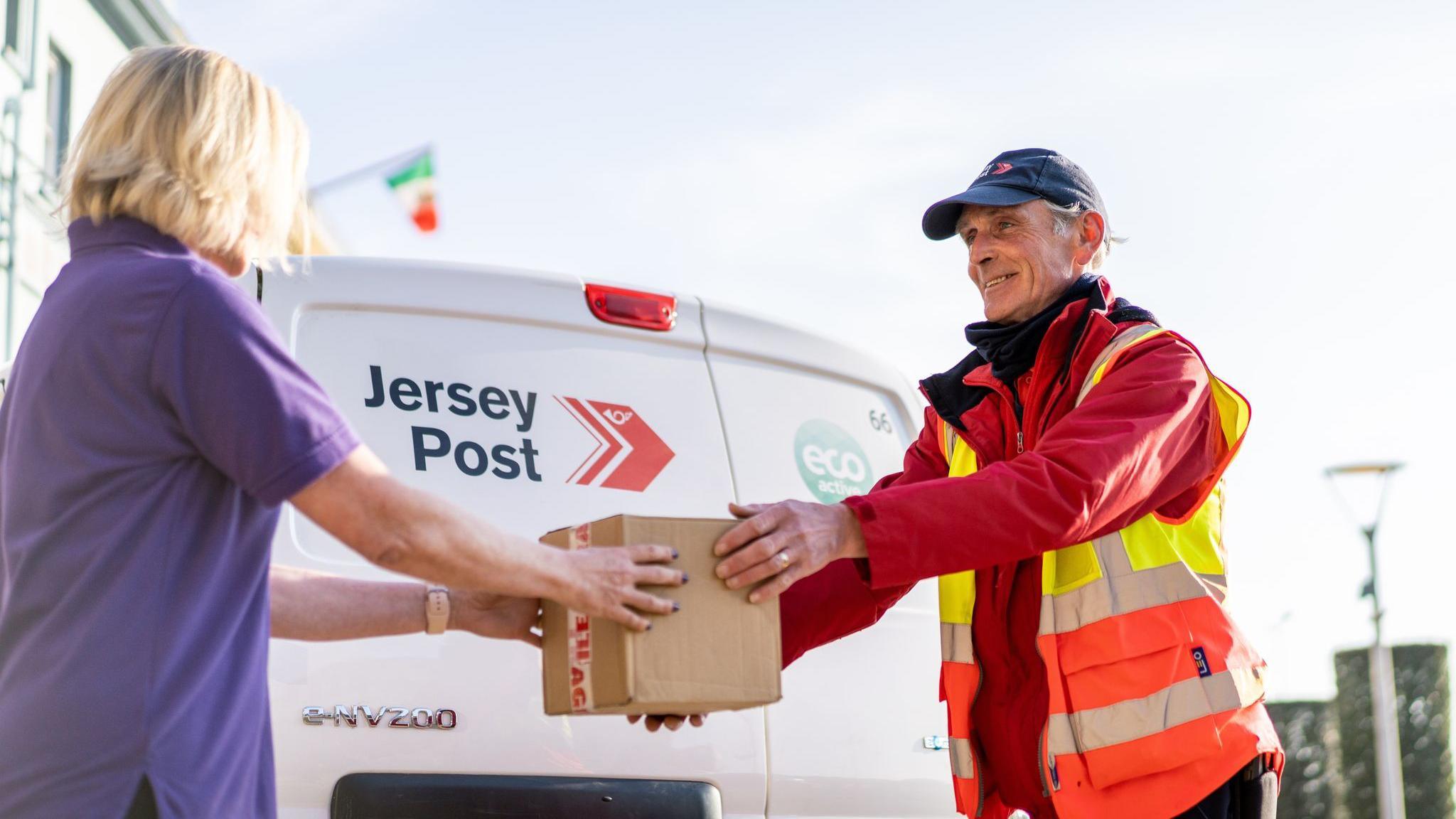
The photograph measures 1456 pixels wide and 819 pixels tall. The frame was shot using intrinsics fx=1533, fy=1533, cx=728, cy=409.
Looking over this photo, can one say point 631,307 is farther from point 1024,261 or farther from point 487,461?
point 1024,261

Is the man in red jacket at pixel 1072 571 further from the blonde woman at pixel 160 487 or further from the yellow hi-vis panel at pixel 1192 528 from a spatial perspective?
the blonde woman at pixel 160 487

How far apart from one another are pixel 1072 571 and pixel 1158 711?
0.32 meters

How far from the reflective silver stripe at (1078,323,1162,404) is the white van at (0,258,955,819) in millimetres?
852

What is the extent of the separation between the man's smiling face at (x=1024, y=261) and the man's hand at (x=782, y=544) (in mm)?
816

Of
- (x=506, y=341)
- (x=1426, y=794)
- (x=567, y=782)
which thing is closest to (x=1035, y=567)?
(x=567, y=782)

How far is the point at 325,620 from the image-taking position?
2.62 metres

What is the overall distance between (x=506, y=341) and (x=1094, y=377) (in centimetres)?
129

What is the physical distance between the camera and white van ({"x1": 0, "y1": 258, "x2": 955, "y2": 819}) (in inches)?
116

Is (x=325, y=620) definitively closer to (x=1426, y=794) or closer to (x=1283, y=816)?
(x=1283, y=816)

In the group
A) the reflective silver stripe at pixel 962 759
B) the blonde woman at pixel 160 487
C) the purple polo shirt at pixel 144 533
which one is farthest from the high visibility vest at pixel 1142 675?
the purple polo shirt at pixel 144 533

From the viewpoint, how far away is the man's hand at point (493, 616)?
277 centimetres

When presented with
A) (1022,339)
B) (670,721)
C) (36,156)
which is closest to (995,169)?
(1022,339)

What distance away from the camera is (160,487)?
1.89m

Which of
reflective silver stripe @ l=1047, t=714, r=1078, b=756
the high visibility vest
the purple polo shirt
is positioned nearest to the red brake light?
the high visibility vest
